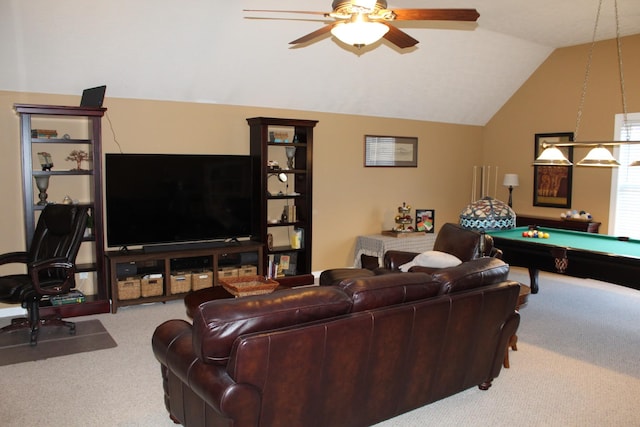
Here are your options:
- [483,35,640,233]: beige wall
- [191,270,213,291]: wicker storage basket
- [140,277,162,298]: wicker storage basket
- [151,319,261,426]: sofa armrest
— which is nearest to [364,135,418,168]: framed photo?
[483,35,640,233]: beige wall

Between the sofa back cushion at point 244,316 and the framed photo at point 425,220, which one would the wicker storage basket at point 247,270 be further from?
the sofa back cushion at point 244,316

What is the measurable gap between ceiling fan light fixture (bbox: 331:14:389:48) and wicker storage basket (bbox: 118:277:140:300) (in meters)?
3.43

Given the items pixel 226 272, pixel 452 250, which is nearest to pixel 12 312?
pixel 226 272

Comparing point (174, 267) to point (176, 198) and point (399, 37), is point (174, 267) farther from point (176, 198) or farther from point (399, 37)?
point (399, 37)

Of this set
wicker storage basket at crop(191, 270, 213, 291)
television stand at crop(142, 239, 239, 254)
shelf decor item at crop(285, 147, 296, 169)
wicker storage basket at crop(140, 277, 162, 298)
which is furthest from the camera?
shelf decor item at crop(285, 147, 296, 169)

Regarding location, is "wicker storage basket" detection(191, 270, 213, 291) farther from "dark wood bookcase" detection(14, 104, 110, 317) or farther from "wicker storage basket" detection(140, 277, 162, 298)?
"dark wood bookcase" detection(14, 104, 110, 317)

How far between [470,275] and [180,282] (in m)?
3.48

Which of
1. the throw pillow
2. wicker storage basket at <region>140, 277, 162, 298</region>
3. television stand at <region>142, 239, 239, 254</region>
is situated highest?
the throw pillow

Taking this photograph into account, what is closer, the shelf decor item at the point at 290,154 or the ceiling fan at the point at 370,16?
the ceiling fan at the point at 370,16

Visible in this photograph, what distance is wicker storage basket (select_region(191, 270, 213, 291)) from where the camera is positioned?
5.77m

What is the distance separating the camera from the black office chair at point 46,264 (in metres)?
4.40

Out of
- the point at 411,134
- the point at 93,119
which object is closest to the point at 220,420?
the point at 93,119

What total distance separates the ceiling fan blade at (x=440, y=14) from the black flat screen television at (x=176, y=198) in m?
3.20

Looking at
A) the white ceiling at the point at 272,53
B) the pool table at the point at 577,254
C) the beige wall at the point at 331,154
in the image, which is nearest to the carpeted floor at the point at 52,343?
the beige wall at the point at 331,154
